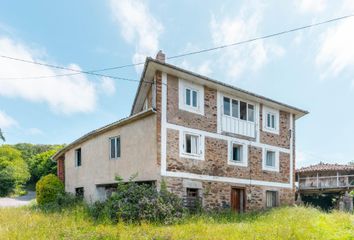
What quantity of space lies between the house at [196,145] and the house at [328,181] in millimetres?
5595

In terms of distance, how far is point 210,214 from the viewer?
1582cm

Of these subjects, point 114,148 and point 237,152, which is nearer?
point 114,148

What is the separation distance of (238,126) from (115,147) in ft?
22.0

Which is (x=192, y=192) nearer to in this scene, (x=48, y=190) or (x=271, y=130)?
(x=271, y=130)

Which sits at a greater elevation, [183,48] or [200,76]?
[183,48]

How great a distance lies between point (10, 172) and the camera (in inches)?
1495

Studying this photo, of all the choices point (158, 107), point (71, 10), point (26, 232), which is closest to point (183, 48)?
point (158, 107)

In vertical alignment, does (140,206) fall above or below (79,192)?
above

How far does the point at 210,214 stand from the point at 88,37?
9311 mm

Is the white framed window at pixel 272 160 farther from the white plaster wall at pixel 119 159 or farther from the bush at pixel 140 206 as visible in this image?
the white plaster wall at pixel 119 159

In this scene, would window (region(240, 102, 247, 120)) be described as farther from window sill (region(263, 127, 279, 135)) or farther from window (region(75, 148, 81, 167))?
window (region(75, 148, 81, 167))

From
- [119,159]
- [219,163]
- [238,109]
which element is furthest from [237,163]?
[119,159]

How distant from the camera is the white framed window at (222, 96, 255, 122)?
18.5m

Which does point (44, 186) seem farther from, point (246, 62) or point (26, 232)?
point (246, 62)
